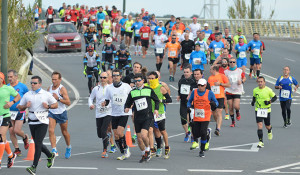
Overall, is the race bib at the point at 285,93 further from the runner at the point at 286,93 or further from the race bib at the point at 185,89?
the race bib at the point at 185,89

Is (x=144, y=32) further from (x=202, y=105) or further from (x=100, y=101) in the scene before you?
(x=100, y=101)

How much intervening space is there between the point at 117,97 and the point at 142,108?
716mm

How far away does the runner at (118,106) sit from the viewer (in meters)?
16.0

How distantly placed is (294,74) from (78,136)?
17.4 m

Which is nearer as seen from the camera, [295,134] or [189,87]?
[189,87]

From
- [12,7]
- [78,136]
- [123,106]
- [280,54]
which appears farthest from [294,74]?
[123,106]

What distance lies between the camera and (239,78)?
69.5ft

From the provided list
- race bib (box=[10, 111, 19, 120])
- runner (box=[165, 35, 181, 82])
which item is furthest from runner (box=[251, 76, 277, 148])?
runner (box=[165, 35, 181, 82])

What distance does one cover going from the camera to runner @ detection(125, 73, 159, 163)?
1559cm

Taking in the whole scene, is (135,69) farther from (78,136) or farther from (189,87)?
(78,136)

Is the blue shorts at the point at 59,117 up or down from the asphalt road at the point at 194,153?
up

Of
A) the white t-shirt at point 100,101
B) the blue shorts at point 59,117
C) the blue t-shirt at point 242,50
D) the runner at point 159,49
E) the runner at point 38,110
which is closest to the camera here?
the runner at point 38,110

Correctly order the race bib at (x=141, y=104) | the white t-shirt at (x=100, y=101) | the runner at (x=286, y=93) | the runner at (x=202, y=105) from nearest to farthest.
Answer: the race bib at (x=141, y=104) < the white t-shirt at (x=100, y=101) < the runner at (x=202, y=105) < the runner at (x=286, y=93)

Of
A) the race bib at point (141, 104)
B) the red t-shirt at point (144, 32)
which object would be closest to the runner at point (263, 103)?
the race bib at point (141, 104)
